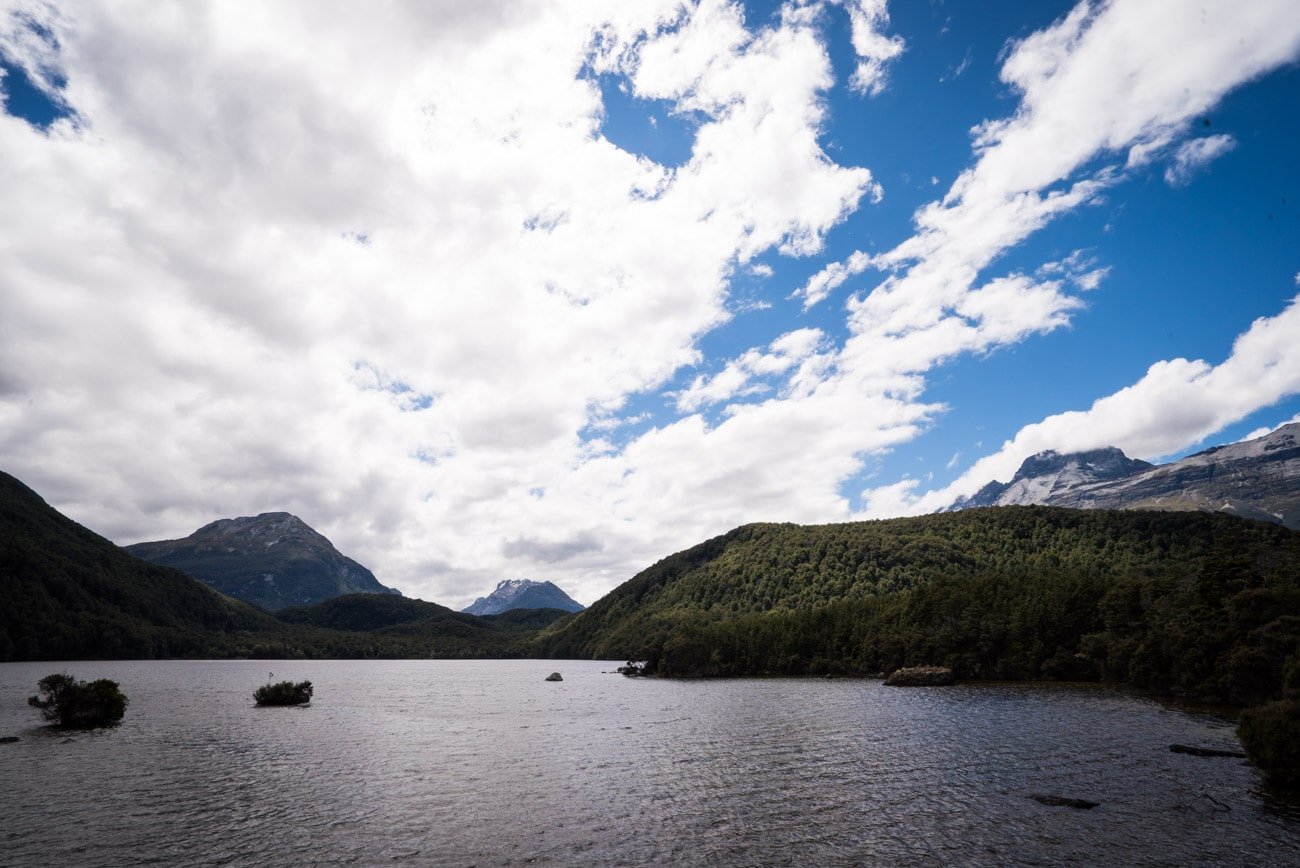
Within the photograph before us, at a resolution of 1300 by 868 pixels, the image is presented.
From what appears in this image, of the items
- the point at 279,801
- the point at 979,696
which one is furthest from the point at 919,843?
the point at 979,696

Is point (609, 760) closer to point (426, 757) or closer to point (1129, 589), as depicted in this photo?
point (426, 757)

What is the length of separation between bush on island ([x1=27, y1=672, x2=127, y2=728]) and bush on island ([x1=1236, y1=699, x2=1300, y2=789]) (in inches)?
4491

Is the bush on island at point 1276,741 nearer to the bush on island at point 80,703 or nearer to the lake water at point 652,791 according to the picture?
the lake water at point 652,791

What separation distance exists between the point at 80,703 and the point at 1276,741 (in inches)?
4551

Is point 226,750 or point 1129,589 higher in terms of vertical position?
point 1129,589

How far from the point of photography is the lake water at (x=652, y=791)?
32281 mm

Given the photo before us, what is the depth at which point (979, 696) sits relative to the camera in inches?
4195

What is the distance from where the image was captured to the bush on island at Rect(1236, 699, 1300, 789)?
133 ft

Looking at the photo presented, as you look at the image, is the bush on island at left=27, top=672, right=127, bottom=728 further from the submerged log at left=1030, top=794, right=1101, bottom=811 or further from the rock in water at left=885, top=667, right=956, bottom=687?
the rock in water at left=885, top=667, right=956, bottom=687

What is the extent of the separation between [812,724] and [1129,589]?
283 ft

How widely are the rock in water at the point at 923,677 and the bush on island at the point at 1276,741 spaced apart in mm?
96484

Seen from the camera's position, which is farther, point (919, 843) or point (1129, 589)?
point (1129, 589)

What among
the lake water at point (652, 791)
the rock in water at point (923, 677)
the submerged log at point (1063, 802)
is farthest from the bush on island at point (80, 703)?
the rock in water at point (923, 677)

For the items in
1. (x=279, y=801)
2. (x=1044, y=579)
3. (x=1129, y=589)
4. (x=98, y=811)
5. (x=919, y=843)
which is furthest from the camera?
(x=1044, y=579)
